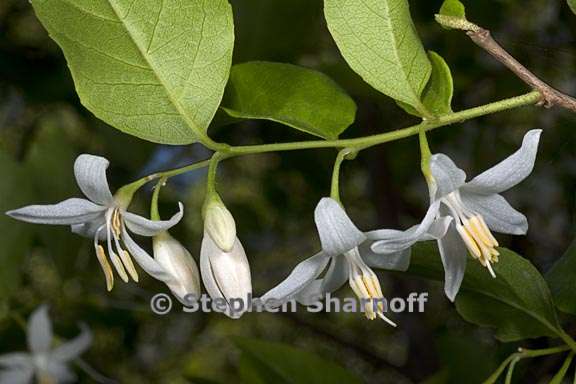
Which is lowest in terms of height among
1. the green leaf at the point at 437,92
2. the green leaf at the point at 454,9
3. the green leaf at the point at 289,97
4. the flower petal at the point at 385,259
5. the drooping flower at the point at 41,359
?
the drooping flower at the point at 41,359

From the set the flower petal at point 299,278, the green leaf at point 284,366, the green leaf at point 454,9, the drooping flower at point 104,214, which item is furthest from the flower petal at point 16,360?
the green leaf at point 454,9

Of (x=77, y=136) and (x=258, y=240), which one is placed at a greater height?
(x=77, y=136)

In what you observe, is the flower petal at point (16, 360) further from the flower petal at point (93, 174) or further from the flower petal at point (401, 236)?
the flower petal at point (401, 236)

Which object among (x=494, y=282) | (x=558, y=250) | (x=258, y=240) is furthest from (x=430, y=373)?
(x=494, y=282)

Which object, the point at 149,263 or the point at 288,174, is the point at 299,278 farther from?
the point at 288,174

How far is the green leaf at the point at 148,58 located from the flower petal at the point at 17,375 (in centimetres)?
89

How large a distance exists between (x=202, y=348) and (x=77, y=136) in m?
0.97

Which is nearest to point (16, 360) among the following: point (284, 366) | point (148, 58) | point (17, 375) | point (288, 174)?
point (17, 375)

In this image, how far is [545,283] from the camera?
0.77 meters

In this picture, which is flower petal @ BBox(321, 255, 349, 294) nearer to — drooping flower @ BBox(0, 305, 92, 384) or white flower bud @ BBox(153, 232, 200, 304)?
white flower bud @ BBox(153, 232, 200, 304)

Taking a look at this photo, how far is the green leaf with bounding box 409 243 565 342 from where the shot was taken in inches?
30.0

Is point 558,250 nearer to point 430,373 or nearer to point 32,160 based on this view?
point 430,373

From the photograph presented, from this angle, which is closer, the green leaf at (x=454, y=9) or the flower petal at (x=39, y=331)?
the green leaf at (x=454, y=9)

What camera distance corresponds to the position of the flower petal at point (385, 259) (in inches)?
27.9
